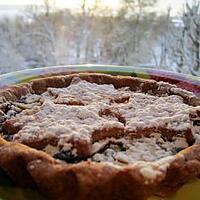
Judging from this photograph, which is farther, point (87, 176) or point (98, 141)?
point (98, 141)

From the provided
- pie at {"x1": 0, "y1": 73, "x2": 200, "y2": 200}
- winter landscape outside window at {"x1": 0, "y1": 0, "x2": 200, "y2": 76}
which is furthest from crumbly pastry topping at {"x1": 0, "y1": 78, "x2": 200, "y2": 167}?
winter landscape outside window at {"x1": 0, "y1": 0, "x2": 200, "y2": 76}

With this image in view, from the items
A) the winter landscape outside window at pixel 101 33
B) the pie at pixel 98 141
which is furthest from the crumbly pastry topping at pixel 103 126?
the winter landscape outside window at pixel 101 33

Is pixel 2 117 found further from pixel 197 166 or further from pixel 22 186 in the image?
pixel 197 166

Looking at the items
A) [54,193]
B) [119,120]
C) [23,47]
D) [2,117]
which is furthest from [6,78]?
[23,47]

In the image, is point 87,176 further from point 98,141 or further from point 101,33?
point 101,33

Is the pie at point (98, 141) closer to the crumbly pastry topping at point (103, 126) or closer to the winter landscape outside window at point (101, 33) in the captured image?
the crumbly pastry topping at point (103, 126)

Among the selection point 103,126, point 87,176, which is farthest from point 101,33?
point 87,176
